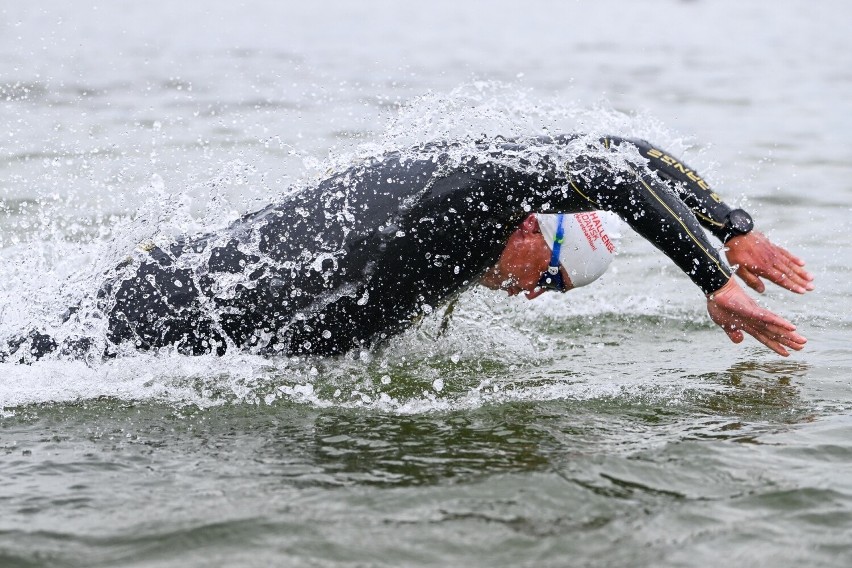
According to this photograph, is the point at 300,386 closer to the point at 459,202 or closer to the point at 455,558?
the point at 459,202

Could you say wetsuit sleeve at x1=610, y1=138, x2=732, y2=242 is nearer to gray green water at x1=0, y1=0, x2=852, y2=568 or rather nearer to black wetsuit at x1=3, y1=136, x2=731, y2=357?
black wetsuit at x1=3, y1=136, x2=731, y2=357

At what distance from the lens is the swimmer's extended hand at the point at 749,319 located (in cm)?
473

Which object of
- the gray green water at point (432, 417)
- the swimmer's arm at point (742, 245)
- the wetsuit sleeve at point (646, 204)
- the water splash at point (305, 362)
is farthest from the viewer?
the swimmer's arm at point (742, 245)

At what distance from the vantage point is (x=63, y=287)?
16.7 ft

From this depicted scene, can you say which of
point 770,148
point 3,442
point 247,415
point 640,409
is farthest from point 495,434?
point 770,148

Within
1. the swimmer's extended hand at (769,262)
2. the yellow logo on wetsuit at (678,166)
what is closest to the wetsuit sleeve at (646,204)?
the yellow logo on wetsuit at (678,166)

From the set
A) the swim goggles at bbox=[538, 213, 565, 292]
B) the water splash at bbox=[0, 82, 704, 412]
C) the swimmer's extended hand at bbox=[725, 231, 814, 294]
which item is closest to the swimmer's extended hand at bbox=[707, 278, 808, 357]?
the swimmer's extended hand at bbox=[725, 231, 814, 294]

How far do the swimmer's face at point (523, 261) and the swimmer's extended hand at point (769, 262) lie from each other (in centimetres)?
80

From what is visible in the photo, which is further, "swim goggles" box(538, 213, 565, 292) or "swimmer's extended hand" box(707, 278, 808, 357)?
"swim goggles" box(538, 213, 565, 292)

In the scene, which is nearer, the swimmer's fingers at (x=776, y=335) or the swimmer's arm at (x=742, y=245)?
the swimmer's fingers at (x=776, y=335)

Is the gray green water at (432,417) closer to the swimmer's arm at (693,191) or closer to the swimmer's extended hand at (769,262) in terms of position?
the swimmer's extended hand at (769,262)

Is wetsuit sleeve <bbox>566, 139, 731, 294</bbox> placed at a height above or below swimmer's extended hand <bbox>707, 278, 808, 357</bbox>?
above

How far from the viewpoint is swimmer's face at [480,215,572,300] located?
Answer: 4945 millimetres

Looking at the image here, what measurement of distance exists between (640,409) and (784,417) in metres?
0.62
